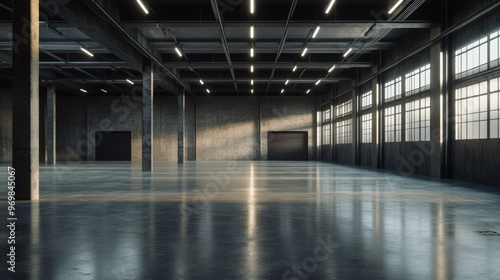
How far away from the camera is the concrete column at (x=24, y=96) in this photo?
12.4 m

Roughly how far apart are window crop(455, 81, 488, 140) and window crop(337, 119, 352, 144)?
60.8ft

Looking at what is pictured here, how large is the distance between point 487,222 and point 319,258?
4.81m

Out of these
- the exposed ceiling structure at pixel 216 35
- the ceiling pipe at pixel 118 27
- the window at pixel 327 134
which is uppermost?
the exposed ceiling structure at pixel 216 35

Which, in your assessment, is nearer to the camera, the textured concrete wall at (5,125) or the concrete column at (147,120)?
the concrete column at (147,120)

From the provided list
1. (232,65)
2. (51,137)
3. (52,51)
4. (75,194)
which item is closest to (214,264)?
(75,194)

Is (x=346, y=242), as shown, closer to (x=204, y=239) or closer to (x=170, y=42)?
(x=204, y=239)

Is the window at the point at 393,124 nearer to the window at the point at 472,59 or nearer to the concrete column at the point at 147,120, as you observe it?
the window at the point at 472,59

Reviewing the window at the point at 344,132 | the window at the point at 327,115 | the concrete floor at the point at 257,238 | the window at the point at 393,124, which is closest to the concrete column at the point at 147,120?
the concrete floor at the point at 257,238

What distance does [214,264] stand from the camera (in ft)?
18.4

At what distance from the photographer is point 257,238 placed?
7.20 m

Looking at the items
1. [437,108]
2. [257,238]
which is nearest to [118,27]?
[437,108]

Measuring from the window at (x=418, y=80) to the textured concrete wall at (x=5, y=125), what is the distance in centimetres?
3883

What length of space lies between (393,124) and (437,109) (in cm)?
724

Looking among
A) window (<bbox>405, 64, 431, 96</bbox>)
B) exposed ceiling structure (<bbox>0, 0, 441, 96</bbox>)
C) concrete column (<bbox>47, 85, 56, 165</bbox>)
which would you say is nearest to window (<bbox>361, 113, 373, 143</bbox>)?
exposed ceiling structure (<bbox>0, 0, 441, 96</bbox>)
